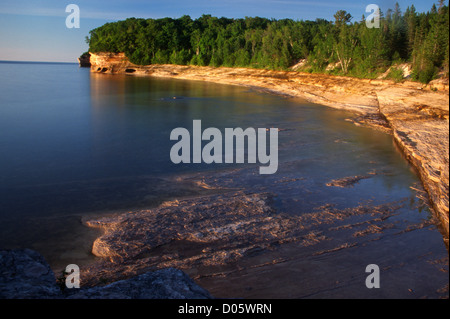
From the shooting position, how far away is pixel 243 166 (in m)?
12.3

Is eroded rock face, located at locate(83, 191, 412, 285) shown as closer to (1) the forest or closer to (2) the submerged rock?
(2) the submerged rock

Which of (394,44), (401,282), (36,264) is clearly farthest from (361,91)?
(36,264)

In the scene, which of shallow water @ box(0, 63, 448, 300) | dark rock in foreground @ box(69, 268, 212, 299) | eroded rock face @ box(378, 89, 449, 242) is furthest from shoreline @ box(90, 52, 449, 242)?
dark rock in foreground @ box(69, 268, 212, 299)

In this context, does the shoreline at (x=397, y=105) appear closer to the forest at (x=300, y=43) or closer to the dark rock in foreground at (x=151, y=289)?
the forest at (x=300, y=43)

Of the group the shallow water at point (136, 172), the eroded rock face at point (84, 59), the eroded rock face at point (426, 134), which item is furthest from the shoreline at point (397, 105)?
the eroded rock face at point (84, 59)

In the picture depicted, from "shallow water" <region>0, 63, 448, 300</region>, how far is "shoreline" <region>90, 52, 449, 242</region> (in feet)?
1.78

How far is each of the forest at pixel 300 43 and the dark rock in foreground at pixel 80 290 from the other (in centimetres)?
426

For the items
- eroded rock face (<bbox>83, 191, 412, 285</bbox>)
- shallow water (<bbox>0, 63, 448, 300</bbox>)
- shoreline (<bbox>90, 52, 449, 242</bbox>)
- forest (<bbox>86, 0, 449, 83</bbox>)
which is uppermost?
forest (<bbox>86, 0, 449, 83</bbox>)

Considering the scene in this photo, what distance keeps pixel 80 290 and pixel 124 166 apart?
8.61 meters

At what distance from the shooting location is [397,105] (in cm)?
2286

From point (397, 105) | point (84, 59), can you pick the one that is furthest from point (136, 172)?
point (84, 59)

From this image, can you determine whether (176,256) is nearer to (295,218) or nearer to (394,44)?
(295,218)

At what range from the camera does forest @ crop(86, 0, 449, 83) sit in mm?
26859

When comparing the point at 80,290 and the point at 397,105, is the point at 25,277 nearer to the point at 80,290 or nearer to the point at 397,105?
the point at 80,290
